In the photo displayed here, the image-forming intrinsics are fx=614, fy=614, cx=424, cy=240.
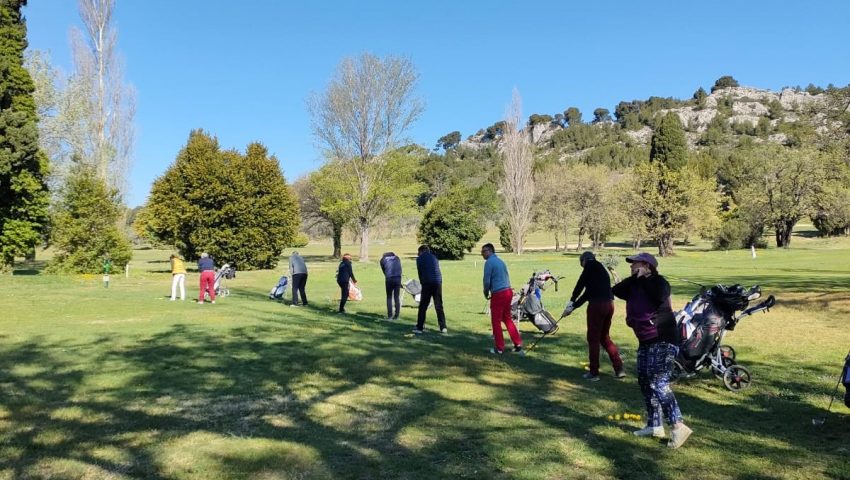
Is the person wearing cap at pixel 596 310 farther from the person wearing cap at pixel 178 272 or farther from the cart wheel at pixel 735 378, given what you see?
the person wearing cap at pixel 178 272

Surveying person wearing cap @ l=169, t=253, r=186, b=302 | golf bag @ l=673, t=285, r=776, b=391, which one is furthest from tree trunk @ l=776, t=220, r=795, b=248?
golf bag @ l=673, t=285, r=776, b=391

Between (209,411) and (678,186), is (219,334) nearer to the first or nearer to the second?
(209,411)

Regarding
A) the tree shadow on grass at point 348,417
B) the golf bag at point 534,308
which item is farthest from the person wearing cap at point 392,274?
the tree shadow on grass at point 348,417

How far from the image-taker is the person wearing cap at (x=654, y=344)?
19.5ft

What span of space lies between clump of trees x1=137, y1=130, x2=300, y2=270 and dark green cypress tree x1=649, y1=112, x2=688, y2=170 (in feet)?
117

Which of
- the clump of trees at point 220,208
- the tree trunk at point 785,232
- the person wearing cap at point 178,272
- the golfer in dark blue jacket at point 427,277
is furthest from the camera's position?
the tree trunk at point 785,232

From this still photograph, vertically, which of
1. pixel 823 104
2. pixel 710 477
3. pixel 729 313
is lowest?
pixel 710 477

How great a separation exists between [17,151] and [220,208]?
13.1 meters

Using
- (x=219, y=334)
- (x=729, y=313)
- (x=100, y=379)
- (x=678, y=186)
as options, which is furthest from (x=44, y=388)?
(x=678, y=186)

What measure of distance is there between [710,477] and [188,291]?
77.3ft

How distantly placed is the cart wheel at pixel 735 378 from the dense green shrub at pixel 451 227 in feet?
151

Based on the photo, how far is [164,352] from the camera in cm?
1057

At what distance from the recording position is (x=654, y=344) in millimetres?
6074

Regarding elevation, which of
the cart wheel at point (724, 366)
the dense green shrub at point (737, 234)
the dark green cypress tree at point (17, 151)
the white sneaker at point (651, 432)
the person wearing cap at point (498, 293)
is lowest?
the white sneaker at point (651, 432)
